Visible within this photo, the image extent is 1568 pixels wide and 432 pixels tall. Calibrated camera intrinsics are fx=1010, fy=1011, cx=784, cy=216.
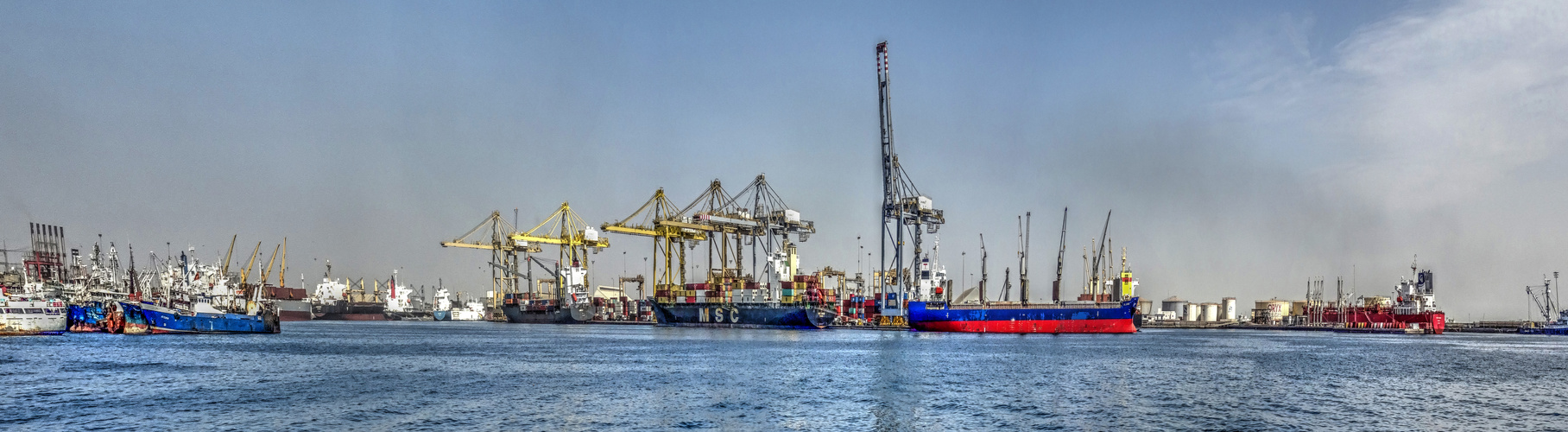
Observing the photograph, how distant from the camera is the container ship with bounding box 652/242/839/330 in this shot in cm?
11012

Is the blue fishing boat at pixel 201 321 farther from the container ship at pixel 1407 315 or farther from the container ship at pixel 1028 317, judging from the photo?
the container ship at pixel 1407 315

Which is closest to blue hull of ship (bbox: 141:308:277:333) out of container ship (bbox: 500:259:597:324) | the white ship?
the white ship

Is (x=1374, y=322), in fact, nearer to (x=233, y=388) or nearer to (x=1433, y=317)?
(x=1433, y=317)

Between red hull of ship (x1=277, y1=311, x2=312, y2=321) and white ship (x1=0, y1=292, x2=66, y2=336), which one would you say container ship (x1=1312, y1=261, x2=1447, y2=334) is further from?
red hull of ship (x1=277, y1=311, x2=312, y2=321)

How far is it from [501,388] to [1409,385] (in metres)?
36.1

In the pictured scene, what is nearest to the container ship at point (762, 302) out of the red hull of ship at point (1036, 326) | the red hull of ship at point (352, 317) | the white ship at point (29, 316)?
the red hull of ship at point (1036, 326)

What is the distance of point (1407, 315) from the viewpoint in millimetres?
127188

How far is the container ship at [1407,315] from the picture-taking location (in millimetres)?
124062

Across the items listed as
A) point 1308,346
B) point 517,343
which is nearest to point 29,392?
point 517,343

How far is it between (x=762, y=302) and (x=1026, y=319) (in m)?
29.8

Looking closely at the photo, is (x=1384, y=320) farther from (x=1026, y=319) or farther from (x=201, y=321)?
(x=201, y=321)

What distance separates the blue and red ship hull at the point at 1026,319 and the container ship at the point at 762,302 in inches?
584

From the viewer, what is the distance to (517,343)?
247ft

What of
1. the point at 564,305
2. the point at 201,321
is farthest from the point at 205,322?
the point at 564,305
